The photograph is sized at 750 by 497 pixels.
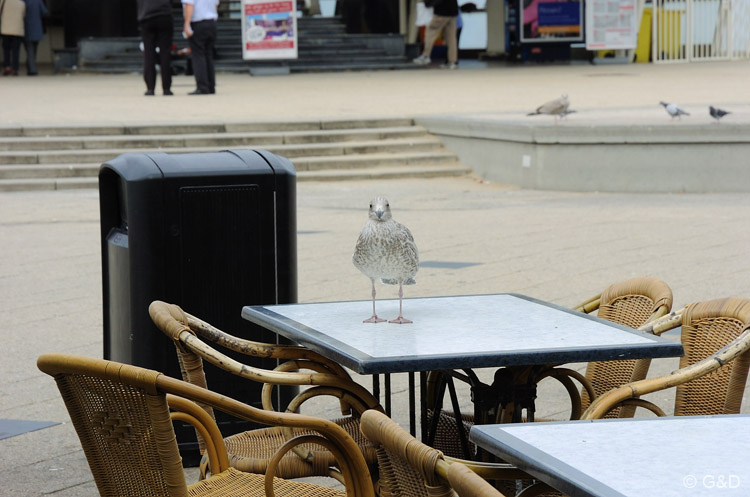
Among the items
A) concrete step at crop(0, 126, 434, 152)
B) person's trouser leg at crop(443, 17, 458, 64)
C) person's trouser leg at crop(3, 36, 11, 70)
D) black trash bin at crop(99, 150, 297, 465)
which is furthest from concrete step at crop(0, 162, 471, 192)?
person's trouser leg at crop(3, 36, 11, 70)

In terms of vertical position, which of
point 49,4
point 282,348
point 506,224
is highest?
point 49,4

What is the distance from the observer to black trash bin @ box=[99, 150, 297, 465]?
14.4 feet

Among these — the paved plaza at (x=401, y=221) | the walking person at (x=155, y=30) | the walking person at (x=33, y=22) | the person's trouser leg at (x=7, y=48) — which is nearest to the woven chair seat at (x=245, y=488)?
the paved plaza at (x=401, y=221)

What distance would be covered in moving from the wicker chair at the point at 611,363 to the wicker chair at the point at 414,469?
1261 millimetres

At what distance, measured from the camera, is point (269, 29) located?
77.8 feet

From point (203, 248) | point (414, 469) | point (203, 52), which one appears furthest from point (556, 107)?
point (414, 469)

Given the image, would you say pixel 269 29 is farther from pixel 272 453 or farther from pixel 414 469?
pixel 414 469

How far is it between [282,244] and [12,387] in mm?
1859

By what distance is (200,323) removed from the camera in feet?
12.2

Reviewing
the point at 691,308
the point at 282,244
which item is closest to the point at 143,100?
the point at 282,244

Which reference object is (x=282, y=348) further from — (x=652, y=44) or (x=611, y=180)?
(x=652, y=44)

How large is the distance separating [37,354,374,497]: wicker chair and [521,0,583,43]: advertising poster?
1024 inches

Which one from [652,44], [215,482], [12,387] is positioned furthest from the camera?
[652,44]

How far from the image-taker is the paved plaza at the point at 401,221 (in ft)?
18.7
